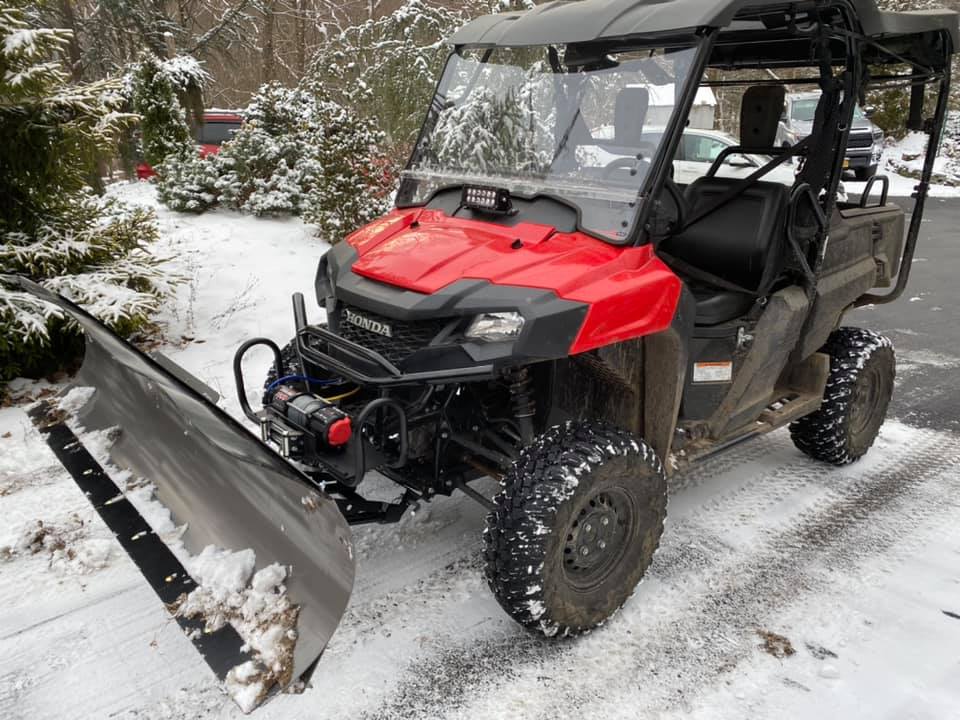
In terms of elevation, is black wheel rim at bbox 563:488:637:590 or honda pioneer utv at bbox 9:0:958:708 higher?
honda pioneer utv at bbox 9:0:958:708

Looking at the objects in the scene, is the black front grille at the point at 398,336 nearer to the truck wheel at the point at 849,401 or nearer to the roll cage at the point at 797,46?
the roll cage at the point at 797,46

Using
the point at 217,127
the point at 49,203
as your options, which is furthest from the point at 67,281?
the point at 217,127

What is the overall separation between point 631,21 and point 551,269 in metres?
1.03

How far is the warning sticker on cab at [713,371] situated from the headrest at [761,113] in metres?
1.45

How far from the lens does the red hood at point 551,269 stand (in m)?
2.74

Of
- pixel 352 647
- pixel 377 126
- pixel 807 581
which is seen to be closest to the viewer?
pixel 352 647

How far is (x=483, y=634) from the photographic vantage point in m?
3.04

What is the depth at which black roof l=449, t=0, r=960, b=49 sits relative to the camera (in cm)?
284

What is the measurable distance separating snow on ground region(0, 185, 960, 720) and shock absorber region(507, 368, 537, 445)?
0.77 m

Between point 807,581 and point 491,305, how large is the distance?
2008 mm

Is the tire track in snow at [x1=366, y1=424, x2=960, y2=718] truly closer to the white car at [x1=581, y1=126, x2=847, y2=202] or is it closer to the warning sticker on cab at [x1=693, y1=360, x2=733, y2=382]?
the warning sticker on cab at [x1=693, y1=360, x2=733, y2=382]

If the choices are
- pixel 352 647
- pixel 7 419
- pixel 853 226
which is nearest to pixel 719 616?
pixel 352 647

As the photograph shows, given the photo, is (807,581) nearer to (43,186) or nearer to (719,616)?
(719,616)

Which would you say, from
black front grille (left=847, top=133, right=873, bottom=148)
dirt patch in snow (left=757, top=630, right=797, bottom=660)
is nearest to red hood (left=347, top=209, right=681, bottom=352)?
dirt patch in snow (left=757, top=630, right=797, bottom=660)
